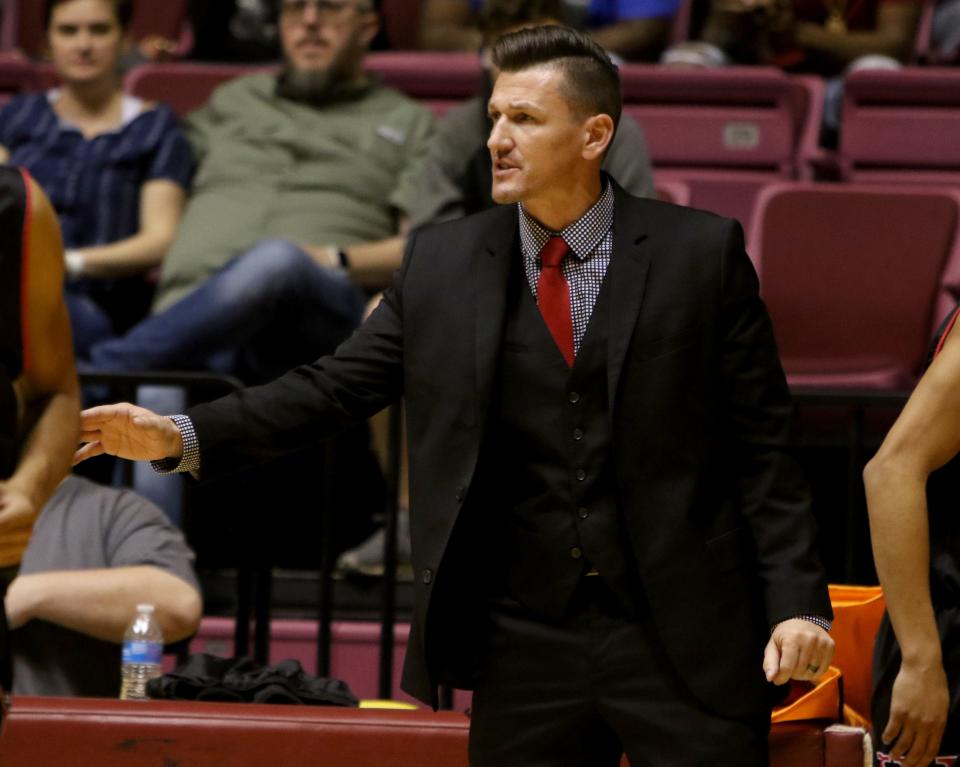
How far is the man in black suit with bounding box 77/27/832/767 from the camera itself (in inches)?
86.0

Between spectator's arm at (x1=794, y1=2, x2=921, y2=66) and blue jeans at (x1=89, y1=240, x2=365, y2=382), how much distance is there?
2320 mm

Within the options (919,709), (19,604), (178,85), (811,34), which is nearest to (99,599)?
(19,604)

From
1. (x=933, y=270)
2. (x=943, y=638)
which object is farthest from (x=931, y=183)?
(x=943, y=638)

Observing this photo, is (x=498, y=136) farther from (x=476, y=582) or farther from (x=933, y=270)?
(x=933, y=270)

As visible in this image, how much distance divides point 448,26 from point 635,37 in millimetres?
733

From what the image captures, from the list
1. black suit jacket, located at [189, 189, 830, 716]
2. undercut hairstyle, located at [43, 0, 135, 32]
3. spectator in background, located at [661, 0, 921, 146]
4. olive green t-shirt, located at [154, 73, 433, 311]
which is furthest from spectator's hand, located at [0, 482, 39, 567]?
spectator in background, located at [661, 0, 921, 146]

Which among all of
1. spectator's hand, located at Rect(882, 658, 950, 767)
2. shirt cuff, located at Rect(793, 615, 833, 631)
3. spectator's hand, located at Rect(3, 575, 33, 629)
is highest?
shirt cuff, located at Rect(793, 615, 833, 631)

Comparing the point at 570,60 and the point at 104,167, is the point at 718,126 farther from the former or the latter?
the point at 570,60

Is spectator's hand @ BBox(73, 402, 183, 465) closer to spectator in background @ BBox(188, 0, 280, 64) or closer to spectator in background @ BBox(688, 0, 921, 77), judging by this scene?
spectator in background @ BBox(688, 0, 921, 77)

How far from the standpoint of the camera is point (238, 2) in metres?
6.33

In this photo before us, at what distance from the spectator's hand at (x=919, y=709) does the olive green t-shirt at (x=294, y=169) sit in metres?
2.81

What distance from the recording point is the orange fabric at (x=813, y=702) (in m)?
2.75

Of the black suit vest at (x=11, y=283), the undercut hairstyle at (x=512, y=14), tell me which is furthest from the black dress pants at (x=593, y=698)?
the undercut hairstyle at (x=512, y=14)

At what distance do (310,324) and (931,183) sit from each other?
7.01 feet
